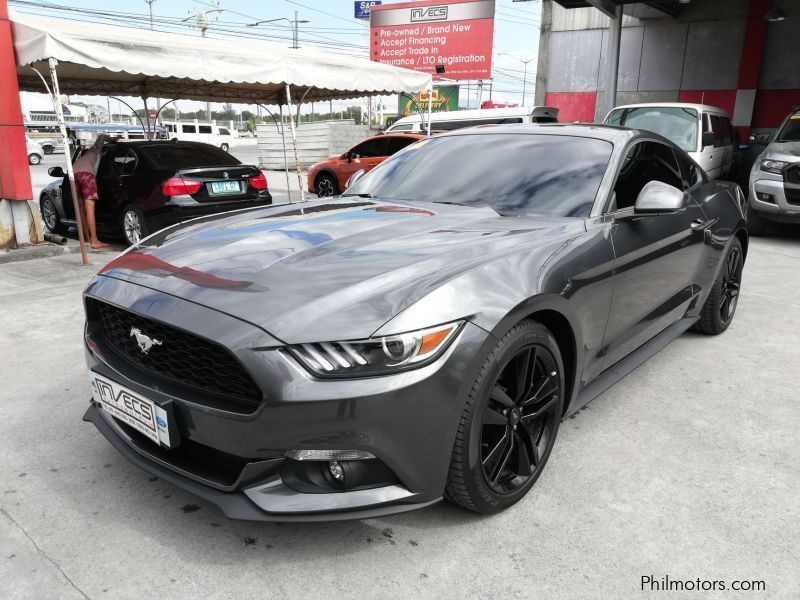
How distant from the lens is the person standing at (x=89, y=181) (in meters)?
7.71

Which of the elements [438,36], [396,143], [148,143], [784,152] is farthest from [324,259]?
[438,36]

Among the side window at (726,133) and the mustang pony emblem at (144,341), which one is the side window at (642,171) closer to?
the mustang pony emblem at (144,341)

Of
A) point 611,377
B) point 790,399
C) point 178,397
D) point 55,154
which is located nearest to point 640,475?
point 611,377

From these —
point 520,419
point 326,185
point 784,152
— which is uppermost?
point 784,152

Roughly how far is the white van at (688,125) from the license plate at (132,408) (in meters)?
9.40

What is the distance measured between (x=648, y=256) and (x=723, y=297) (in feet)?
5.47

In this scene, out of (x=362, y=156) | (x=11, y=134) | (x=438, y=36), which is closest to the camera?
(x=11, y=134)

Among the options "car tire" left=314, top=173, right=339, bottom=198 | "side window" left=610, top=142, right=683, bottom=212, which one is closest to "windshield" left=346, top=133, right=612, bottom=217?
"side window" left=610, top=142, right=683, bottom=212

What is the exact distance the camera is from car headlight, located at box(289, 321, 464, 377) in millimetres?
1775

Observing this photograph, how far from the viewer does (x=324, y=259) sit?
2.23 metres

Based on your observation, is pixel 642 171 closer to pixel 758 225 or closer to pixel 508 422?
pixel 508 422

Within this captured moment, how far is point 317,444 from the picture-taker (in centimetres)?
178

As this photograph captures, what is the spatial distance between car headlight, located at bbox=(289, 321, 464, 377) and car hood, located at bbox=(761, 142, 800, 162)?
26.6 feet

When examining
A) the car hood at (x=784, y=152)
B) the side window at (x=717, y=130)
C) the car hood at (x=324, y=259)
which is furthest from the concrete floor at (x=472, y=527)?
the side window at (x=717, y=130)
